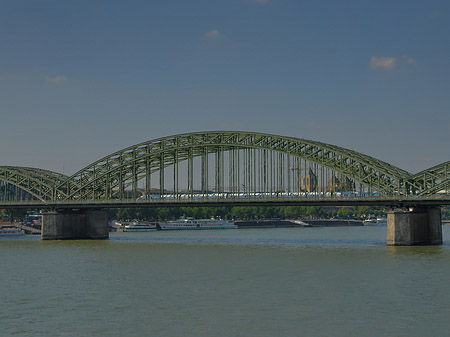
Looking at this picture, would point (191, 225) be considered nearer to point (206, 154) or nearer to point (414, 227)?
point (206, 154)

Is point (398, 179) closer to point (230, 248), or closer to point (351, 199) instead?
point (351, 199)

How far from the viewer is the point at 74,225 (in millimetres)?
106688

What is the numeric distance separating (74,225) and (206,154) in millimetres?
22660

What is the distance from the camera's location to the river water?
1291 inches

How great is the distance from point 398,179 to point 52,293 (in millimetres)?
51540

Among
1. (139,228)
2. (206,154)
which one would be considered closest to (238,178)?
(206,154)

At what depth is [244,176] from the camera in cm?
10069

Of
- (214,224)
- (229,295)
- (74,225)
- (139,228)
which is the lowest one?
(229,295)

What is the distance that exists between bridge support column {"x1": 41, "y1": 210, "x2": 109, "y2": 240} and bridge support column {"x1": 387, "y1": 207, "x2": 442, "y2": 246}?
45.9 m

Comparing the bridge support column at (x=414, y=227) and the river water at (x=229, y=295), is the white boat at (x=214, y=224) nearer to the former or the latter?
the bridge support column at (x=414, y=227)

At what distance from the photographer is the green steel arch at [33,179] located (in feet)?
374

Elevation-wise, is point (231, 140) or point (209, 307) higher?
point (231, 140)

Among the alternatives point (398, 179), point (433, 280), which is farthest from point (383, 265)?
point (398, 179)

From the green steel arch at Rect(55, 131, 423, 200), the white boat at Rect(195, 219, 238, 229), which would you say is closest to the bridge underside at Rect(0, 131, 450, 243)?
the green steel arch at Rect(55, 131, 423, 200)
